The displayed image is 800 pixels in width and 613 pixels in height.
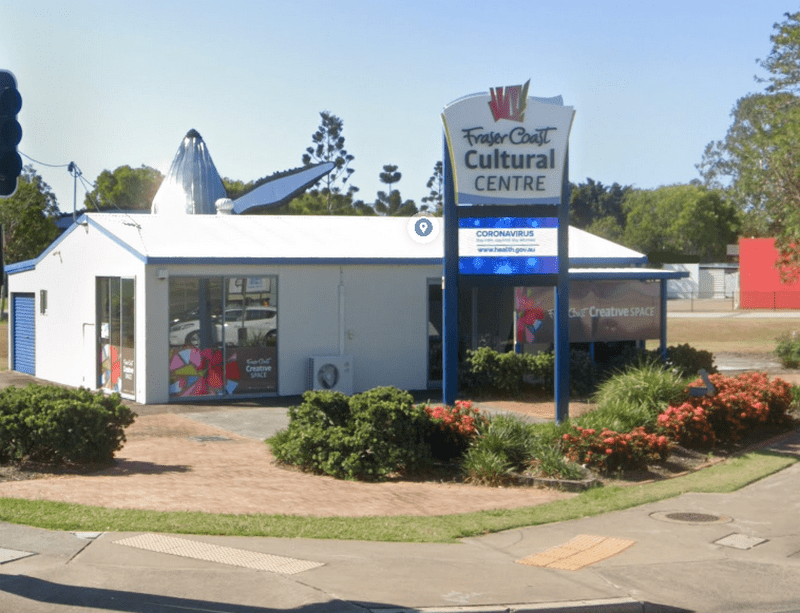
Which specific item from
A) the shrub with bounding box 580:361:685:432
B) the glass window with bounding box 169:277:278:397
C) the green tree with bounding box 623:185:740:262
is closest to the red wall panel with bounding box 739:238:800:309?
the green tree with bounding box 623:185:740:262

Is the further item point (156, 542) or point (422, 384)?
point (422, 384)

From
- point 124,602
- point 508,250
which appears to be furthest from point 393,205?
point 124,602

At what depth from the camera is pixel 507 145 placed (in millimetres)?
15828

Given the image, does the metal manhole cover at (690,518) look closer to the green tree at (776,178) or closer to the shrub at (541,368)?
the shrub at (541,368)

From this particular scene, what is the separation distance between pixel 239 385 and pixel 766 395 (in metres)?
10.8

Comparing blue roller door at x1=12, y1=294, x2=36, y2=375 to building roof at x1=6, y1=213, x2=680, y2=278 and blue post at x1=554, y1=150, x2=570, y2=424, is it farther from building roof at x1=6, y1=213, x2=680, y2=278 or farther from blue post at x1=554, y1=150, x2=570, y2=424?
blue post at x1=554, y1=150, x2=570, y2=424

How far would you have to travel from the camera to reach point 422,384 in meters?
23.7

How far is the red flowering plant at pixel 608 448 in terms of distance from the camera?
1280 centimetres

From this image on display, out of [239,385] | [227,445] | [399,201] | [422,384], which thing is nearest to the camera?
[227,445]

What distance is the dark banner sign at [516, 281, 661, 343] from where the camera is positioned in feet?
75.4

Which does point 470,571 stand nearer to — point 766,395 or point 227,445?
point 227,445

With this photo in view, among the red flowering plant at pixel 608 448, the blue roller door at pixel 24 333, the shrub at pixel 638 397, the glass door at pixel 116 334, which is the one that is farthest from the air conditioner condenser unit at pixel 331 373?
the red flowering plant at pixel 608 448

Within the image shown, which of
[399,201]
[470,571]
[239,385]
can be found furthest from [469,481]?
[399,201]

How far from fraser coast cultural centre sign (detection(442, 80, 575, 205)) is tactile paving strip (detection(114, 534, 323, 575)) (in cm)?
875
